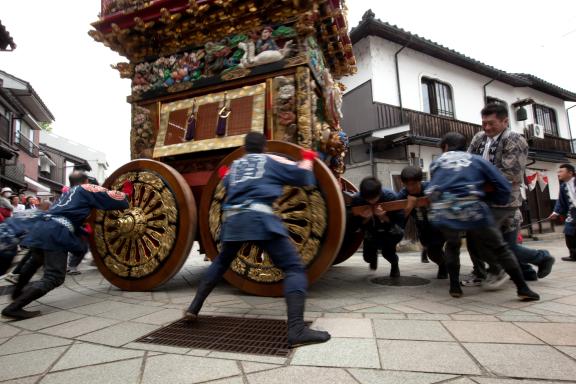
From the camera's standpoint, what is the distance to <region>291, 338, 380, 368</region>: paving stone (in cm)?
189

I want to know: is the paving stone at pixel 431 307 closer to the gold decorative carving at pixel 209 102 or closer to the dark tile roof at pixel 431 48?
the gold decorative carving at pixel 209 102

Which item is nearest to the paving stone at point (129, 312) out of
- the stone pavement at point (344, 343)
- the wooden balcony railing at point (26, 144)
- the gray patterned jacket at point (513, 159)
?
the stone pavement at point (344, 343)

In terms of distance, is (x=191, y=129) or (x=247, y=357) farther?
(x=191, y=129)

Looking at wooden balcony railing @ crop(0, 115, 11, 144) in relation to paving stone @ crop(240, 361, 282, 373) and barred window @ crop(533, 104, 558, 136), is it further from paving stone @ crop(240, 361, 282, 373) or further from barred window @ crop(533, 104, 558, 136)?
barred window @ crop(533, 104, 558, 136)

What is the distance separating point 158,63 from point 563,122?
2125 cm

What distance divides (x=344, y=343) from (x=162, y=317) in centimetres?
165

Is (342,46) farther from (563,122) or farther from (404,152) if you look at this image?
(563,122)

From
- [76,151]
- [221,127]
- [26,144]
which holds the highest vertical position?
[76,151]

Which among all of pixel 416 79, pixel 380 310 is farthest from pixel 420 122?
pixel 380 310

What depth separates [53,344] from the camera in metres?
2.43

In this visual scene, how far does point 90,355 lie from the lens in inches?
85.7

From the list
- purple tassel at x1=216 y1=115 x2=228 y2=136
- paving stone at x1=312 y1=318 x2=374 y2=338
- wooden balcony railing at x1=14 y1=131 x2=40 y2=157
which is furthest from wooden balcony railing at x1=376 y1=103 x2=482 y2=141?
wooden balcony railing at x1=14 y1=131 x2=40 y2=157

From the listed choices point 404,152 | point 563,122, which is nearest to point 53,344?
point 404,152

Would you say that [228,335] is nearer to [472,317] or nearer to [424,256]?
[472,317]
